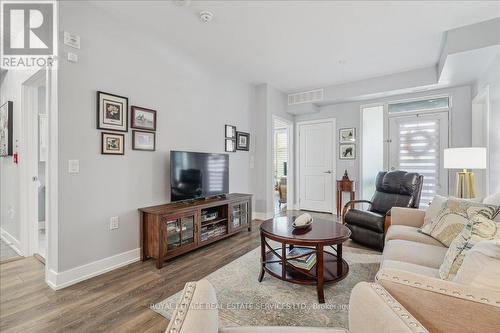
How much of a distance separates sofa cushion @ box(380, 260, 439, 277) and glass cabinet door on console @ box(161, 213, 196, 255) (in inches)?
82.0

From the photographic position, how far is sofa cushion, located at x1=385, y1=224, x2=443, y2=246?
201 cm

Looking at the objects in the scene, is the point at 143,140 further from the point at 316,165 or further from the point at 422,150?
the point at 422,150

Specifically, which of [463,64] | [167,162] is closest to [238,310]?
[167,162]

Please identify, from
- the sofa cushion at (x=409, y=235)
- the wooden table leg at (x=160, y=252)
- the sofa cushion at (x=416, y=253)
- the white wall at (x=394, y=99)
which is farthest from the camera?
the white wall at (x=394, y=99)

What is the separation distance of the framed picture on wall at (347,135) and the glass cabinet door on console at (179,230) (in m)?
3.73

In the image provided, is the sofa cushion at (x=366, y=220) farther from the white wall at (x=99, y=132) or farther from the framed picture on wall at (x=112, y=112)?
the framed picture on wall at (x=112, y=112)

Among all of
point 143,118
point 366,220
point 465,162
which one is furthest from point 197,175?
point 465,162

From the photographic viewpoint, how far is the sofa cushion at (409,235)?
6.58ft

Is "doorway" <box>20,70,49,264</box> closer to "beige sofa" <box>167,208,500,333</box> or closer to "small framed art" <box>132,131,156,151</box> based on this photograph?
"small framed art" <box>132,131,156,151</box>

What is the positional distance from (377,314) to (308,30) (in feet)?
9.64

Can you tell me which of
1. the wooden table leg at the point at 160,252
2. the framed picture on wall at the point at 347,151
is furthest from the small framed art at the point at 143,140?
the framed picture on wall at the point at 347,151

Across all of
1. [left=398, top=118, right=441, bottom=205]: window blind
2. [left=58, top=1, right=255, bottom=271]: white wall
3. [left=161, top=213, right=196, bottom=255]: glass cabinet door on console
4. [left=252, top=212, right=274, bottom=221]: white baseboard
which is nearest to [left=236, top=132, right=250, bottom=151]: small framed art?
[left=58, top=1, right=255, bottom=271]: white wall

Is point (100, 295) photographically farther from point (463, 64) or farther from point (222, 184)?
point (463, 64)

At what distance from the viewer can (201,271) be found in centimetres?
246
